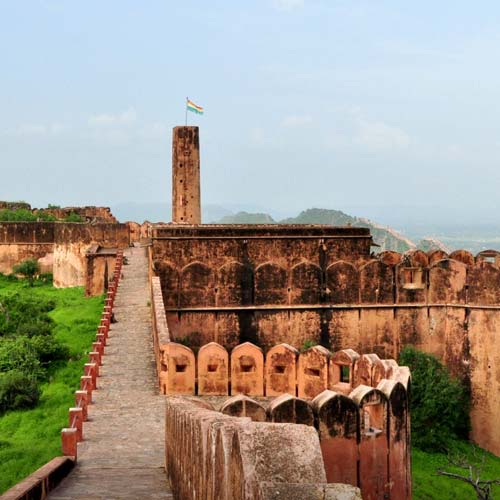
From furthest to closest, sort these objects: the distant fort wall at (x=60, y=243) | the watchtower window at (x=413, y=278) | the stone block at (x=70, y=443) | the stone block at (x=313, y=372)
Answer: the distant fort wall at (x=60, y=243), the watchtower window at (x=413, y=278), the stone block at (x=313, y=372), the stone block at (x=70, y=443)

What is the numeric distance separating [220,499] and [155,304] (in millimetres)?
9943

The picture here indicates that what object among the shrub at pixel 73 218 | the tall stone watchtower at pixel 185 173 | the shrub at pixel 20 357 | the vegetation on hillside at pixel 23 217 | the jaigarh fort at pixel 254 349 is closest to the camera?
the jaigarh fort at pixel 254 349

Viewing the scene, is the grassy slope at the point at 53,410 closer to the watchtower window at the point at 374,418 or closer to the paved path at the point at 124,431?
the paved path at the point at 124,431

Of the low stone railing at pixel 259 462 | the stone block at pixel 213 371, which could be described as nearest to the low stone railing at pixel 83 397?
the stone block at pixel 213 371

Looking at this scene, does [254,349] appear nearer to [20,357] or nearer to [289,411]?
[289,411]

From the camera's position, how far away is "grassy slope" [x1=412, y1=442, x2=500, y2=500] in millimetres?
15137

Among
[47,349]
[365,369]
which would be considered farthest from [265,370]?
[47,349]

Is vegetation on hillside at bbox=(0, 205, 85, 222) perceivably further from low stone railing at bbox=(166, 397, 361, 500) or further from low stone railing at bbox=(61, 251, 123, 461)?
low stone railing at bbox=(166, 397, 361, 500)

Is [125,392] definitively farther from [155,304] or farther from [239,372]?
[155,304]

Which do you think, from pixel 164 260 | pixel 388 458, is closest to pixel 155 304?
pixel 164 260

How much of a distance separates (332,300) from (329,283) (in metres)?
0.34

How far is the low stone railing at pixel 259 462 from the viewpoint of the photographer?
15.3ft

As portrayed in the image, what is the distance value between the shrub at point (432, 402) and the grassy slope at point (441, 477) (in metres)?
0.28

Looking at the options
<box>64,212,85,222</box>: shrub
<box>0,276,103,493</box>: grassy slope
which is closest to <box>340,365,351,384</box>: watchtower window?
<box>0,276,103,493</box>: grassy slope
